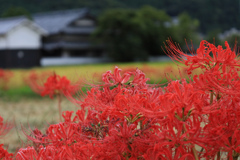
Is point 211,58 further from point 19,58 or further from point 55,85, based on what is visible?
point 19,58

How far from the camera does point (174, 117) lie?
1038 millimetres

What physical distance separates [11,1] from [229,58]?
3558 centimetres

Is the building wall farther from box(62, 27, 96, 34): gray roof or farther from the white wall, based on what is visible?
box(62, 27, 96, 34): gray roof

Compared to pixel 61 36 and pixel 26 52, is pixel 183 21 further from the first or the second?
pixel 26 52

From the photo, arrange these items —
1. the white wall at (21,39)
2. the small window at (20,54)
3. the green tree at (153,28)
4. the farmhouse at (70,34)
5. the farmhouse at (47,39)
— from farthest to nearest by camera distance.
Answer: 1. the green tree at (153,28)
2. the farmhouse at (70,34)
3. the small window at (20,54)
4. the farmhouse at (47,39)
5. the white wall at (21,39)

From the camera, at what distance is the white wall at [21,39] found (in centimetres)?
2097

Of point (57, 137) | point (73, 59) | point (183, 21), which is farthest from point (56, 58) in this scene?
point (57, 137)

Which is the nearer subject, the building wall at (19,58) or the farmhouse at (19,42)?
the farmhouse at (19,42)

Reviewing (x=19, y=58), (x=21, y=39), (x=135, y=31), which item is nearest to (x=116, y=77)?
(x=21, y=39)

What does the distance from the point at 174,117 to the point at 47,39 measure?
2745 cm

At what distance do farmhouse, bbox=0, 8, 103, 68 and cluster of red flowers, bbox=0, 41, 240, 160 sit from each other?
788 inches

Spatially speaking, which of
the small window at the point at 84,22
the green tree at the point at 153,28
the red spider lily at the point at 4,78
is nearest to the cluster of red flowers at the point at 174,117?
the red spider lily at the point at 4,78

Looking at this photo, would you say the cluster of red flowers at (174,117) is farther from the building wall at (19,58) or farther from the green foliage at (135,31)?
the green foliage at (135,31)

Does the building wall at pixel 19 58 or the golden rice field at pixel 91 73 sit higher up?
the building wall at pixel 19 58
